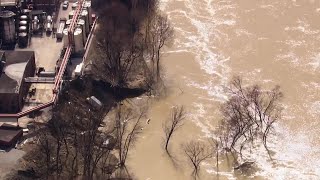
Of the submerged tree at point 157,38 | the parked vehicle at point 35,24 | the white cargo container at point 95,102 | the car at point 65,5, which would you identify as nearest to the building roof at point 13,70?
the parked vehicle at point 35,24

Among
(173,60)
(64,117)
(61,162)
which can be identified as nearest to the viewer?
(61,162)

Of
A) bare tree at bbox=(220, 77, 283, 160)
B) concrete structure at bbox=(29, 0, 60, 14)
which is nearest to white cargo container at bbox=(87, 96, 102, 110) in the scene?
bare tree at bbox=(220, 77, 283, 160)

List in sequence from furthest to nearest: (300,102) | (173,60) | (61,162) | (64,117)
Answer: (173,60), (300,102), (64,117), (61,162)

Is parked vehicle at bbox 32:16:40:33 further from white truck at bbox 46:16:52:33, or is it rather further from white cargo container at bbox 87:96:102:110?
white cargo container at bbox 87:96:102:110

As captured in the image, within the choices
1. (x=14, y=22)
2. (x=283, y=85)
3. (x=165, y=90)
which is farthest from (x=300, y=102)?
(x=14, y=22)

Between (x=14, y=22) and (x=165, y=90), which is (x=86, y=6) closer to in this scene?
(x=14, y=22)

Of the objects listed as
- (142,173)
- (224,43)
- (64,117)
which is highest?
(224,43)

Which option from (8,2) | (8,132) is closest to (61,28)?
(8,2)

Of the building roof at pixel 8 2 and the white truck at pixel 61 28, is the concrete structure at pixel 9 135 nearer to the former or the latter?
the white truck at pixel 61 28

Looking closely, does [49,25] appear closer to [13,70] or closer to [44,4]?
[44,4]
